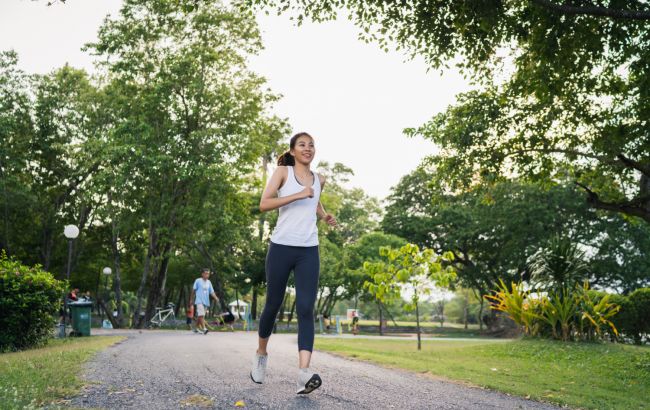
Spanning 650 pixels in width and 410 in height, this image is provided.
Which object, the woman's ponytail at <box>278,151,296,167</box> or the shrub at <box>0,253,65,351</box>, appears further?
the shrub at <box>0,253,65,351</box>

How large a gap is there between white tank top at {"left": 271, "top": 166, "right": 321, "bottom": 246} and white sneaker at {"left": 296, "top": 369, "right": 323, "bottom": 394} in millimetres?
1084

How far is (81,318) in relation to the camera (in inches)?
675

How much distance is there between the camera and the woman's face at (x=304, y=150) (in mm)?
5000

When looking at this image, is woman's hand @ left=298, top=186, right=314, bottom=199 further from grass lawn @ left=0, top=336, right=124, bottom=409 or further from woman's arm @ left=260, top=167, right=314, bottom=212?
grass lawn @ left=0, top=336, right=124, bottom=409

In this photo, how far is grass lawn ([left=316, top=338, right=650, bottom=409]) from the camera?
6.23m

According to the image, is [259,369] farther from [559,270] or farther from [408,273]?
[559,270]

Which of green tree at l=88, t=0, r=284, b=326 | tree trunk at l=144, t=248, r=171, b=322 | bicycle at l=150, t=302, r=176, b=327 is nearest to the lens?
green tree at l=88, t=0, r=284, b=326

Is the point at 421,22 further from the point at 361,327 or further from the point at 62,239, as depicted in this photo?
the point at 361,327

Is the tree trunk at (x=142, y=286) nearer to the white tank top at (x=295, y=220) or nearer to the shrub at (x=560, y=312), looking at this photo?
the shrub at (x=560, y=312)

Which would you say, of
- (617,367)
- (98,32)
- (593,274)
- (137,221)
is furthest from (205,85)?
(593,274)

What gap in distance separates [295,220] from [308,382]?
53.3 inches

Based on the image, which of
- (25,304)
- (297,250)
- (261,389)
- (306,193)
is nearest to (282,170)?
(306,193)

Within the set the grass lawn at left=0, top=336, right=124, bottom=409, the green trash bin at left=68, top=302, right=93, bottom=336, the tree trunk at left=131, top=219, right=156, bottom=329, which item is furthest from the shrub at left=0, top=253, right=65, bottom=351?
the tree trunk at left=131, top=219, right=156, bottom=329

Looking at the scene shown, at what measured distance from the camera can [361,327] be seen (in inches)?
1810
